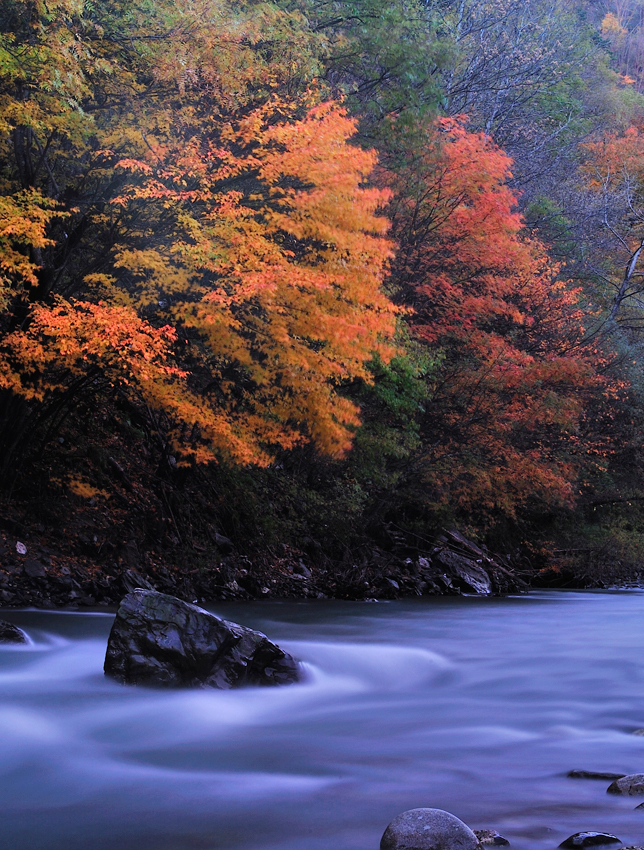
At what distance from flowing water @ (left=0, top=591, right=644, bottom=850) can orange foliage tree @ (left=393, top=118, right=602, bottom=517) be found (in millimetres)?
8646

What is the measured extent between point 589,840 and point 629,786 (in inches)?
37.9

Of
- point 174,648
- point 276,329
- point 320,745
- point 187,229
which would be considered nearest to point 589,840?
point 320,745

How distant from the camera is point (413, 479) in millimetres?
19594

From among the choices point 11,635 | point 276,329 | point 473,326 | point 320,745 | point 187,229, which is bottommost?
point 320,745

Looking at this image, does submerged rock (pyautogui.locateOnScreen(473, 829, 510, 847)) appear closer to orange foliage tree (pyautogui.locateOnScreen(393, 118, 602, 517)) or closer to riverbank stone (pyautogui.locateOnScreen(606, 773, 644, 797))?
riverbank stone (pyautogui.locateOnScreen(606, 773, 644, 797))

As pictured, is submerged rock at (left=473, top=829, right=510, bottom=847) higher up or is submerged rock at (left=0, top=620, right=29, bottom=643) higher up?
submerged rock at (left=0, top=620, right=29, bottom=643)

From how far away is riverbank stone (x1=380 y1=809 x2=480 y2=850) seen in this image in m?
3.75

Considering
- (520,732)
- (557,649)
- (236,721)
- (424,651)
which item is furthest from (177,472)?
(520,732)

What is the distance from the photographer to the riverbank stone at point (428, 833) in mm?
3748

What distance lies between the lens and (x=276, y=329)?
12.7m

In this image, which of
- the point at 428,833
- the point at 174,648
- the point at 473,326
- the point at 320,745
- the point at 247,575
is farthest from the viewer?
the point at 473,326

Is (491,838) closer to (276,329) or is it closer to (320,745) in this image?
(320,745)

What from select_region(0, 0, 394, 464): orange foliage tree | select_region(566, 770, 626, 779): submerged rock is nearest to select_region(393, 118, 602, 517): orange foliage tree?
select_region(0, 0, 394, 464): orange foliage tree

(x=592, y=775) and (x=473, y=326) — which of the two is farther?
(x=473, y=326)
